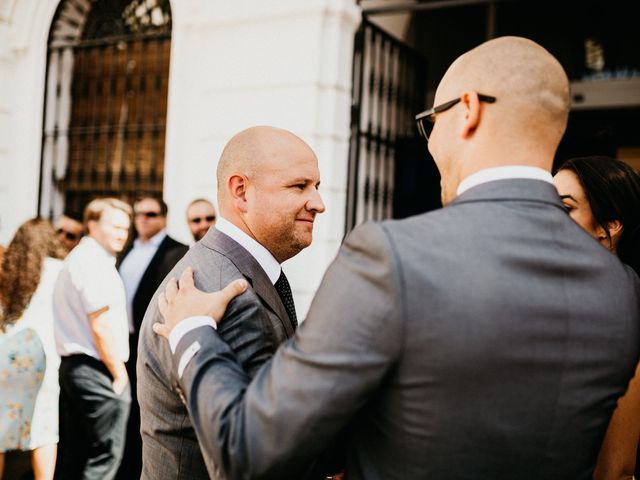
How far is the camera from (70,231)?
6.52 m

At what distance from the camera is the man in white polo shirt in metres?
4.21

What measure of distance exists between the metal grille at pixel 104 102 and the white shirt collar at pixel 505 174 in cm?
560

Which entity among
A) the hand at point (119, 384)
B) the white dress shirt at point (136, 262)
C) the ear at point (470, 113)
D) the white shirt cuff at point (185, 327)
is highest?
the ear at point (470, 113)

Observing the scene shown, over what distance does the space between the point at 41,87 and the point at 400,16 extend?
3.73 m

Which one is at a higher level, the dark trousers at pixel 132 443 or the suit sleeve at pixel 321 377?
the suit sleeve at pixel 321 377

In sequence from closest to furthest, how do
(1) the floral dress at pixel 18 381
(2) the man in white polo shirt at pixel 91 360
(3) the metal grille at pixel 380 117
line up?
(1) the floral dress at pixel 18 381, (2) the man in white polo shirt at pixel 91 360, (3) the metal grille at pixel 380 117

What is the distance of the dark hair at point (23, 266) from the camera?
3812mm

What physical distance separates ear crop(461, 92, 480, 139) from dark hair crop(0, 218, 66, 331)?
320 centimetres

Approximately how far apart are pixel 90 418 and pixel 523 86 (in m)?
3.82

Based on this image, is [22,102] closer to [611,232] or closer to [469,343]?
[611,232]

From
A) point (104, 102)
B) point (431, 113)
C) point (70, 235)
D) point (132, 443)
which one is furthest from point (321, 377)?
point (104, 102)

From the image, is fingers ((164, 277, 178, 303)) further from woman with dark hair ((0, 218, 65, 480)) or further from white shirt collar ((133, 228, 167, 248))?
white shirt collar ((133, 228, 167, 248))

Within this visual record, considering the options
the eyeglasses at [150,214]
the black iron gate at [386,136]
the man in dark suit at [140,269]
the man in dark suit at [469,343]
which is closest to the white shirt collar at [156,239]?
the man in dark suit at [140,269]

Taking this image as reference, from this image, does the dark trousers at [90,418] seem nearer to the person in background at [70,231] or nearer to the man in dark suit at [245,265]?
the person in background at [70,231]
